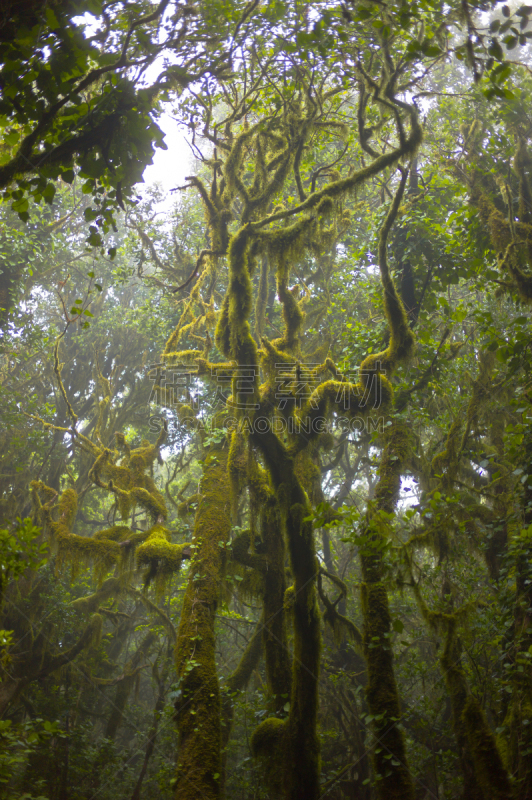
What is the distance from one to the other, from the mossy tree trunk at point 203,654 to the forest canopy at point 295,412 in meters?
0.02

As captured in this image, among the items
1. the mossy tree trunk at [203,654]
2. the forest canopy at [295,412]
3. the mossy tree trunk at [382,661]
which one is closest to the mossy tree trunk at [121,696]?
the forest canopy at [295,412]

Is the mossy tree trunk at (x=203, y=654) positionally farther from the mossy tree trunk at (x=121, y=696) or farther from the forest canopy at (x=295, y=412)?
the mossy tree trunk at (x=121, y=696)

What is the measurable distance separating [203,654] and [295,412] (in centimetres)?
266

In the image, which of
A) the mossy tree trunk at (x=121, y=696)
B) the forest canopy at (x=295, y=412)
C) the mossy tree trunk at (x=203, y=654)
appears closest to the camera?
the forest canopy at (x=295, y=412)

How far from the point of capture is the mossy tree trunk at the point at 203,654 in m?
3.94

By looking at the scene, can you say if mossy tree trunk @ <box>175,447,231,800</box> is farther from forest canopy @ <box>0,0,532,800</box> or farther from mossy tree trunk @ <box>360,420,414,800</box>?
mossy tree trunk @ <box>360,420,414,800</box>

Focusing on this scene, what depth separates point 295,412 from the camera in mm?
5273

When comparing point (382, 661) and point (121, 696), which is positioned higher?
point (121, 696)

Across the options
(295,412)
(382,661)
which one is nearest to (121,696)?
(382,661)

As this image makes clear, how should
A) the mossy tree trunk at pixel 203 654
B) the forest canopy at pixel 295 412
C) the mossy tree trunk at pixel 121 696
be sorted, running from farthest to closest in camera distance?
the mossy tree trunk at pixel 121 696
the mossy tree trunk at pixel 203 654
the forest canopy at pixel 295 412

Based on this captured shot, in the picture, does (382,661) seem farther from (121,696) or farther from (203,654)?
(121,696)

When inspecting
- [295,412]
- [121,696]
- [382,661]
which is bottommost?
[382,661]

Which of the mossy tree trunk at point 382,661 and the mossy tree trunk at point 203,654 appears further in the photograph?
the mossy tree trunk at point 203,654

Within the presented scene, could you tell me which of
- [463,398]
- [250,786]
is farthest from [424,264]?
[250,786]
